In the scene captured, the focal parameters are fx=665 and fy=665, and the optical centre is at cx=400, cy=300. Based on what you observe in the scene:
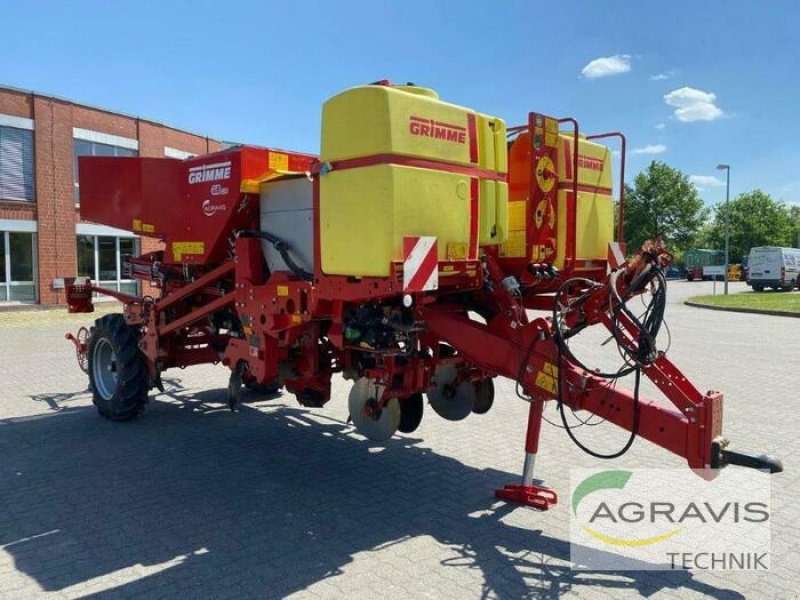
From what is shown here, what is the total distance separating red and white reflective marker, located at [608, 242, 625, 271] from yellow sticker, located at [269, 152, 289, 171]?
2926 millimetres

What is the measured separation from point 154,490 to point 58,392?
167 inches

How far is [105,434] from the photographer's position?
654 centimetres

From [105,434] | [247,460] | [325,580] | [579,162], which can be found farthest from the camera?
[105,434]

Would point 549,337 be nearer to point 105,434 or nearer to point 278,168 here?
point 278,168

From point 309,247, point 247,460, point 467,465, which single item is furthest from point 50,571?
point 467,465

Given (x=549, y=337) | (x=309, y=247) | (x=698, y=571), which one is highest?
(x=309, y=247)

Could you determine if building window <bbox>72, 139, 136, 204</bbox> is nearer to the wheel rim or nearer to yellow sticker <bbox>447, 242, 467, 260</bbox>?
the wheel rim

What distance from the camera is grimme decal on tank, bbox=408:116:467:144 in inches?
160

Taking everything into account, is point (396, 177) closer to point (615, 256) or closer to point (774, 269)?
point (615, 256)

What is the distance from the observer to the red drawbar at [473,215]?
4.36 meters

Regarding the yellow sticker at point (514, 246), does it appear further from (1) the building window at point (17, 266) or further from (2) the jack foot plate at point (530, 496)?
(1) the building window at point (17, 266)

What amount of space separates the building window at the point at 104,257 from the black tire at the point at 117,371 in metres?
15.8

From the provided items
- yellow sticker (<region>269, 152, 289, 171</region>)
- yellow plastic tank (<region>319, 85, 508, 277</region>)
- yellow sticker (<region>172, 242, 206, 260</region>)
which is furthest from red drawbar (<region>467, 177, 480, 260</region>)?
yellow sticker (<region>172, 242, 206, 260</region>)

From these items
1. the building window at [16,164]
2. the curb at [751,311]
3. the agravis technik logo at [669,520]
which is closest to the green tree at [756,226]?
the curb at [751,311]
